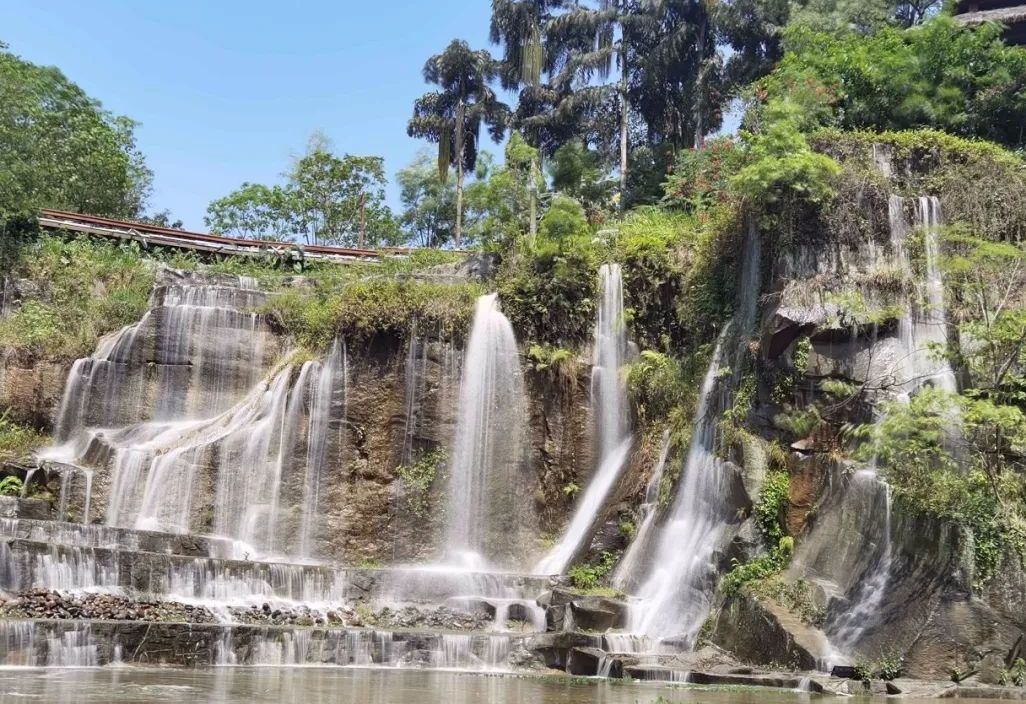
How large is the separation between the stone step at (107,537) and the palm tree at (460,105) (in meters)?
25.4

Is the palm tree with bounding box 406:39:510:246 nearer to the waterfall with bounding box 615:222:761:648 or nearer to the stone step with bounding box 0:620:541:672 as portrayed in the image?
the waterfall with bounding box 615:222:761:648

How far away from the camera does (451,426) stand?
19750 millimetres

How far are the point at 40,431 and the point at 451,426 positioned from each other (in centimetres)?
875

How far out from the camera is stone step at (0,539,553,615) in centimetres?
1359

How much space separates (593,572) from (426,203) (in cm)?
3352

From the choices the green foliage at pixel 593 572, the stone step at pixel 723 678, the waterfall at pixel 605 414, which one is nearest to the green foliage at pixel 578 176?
the waterfall at pixel 605 414

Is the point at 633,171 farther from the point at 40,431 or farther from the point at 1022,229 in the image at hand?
the point at 40,431

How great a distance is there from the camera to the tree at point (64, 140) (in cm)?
2631

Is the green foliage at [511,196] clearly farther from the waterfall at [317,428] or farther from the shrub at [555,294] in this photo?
the waterfall at [317,428]

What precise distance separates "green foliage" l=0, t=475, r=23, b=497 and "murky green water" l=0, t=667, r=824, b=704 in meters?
7.11

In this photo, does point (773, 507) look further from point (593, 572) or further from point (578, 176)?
point (578, 176)

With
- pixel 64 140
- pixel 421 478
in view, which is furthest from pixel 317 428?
pixel 64 140

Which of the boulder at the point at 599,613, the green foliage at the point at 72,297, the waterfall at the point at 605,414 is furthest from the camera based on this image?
the green foliage at the point at 72,297

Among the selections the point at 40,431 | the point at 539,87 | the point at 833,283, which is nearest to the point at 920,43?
the point at 833,283
